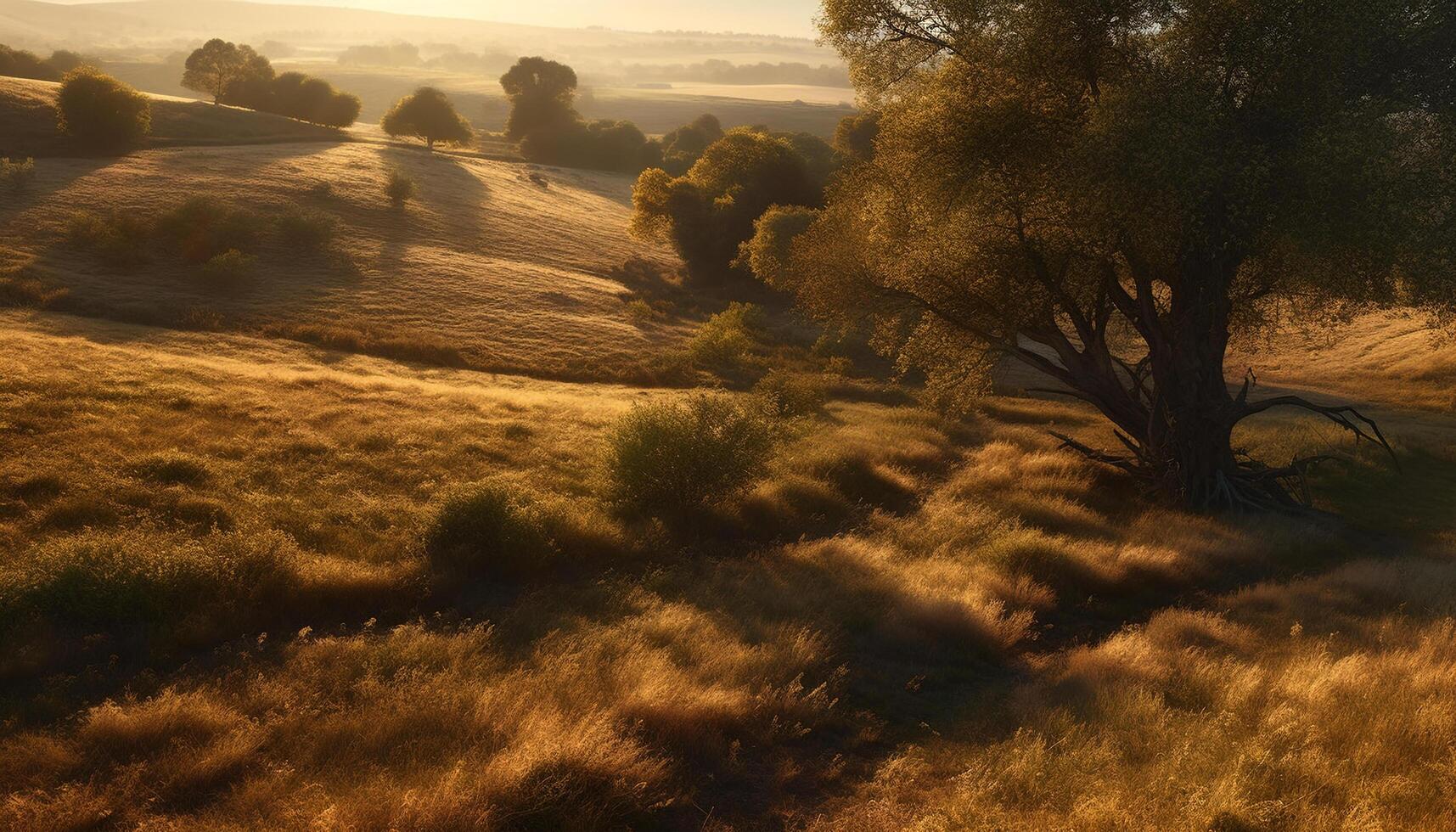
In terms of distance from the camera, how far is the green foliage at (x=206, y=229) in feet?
137

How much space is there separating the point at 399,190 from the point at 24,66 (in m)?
68.7

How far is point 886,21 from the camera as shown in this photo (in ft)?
70.6

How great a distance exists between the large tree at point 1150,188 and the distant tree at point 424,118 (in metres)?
84.4

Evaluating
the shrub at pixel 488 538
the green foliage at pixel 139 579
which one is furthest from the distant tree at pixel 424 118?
the green foliage at pixel 139 579

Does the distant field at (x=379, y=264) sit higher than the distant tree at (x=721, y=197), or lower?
lower

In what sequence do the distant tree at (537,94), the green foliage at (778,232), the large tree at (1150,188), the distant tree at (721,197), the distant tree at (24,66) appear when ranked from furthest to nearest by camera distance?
the distant tree at (537,94) < the distant tree at (24,66) < the distant tree at (721,197) < the green foliage at (778,232) < the large tree at (1150,188)

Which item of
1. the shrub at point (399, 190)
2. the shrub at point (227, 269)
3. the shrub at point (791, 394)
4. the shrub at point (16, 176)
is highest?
the shrub at point (399, 190)

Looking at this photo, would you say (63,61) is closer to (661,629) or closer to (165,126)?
(165,126)

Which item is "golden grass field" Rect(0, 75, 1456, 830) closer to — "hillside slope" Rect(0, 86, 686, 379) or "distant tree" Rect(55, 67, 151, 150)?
"hillside slope" Rect(0, 86, 686, 379)

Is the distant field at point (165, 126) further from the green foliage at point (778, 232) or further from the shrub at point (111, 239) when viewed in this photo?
the green foliage at point (778, 232)

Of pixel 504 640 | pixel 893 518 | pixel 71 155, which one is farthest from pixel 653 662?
pixel 71 155

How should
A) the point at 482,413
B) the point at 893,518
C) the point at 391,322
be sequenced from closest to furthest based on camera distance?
the point at 893,518, the point at 482,413, the point at 391,322

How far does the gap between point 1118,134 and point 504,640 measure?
16019 mm

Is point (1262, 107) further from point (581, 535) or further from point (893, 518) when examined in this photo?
point (581, 535)
